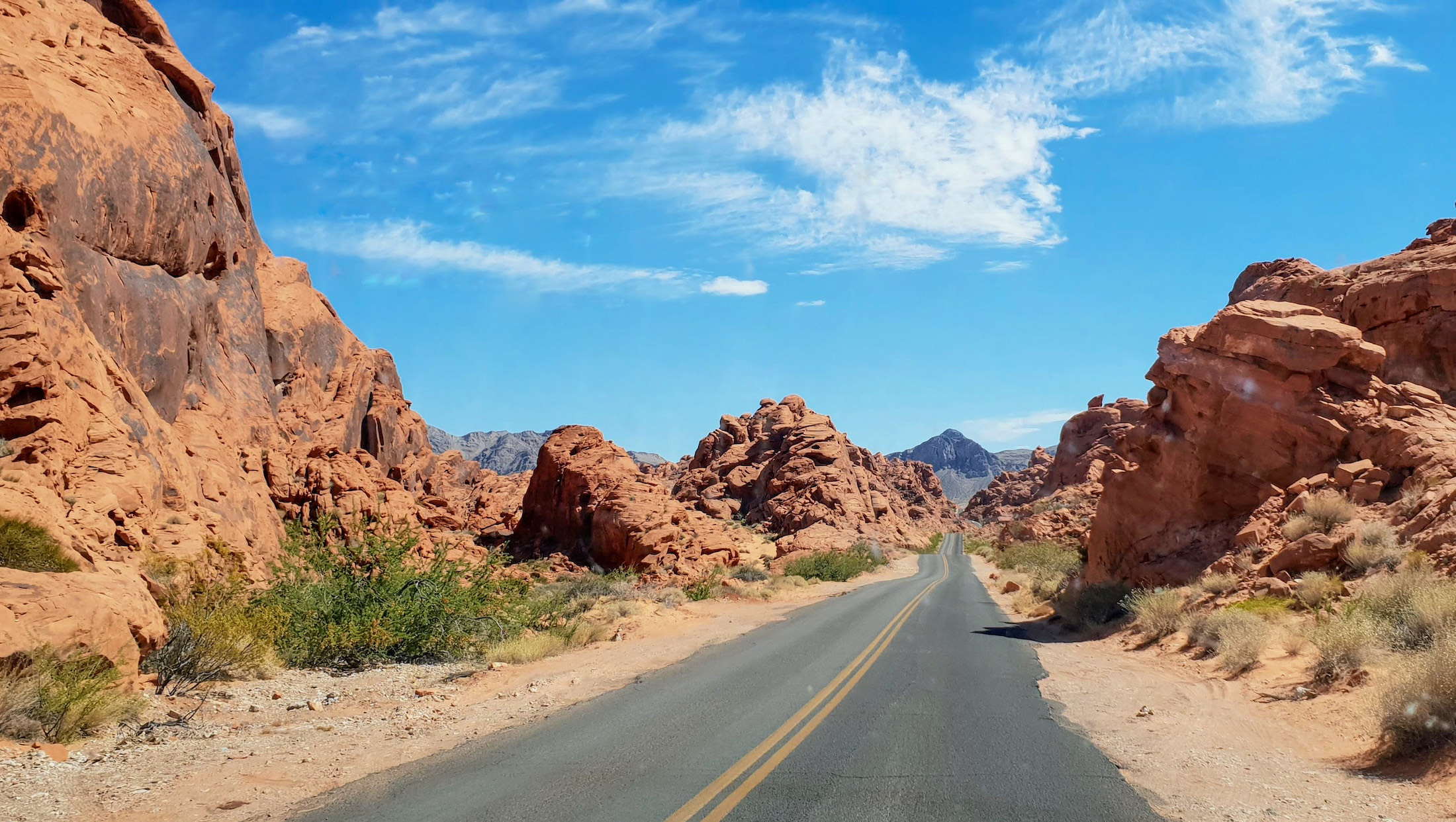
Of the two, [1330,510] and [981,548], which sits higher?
[1330,510]

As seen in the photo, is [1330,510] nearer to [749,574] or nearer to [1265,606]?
[1265,606]

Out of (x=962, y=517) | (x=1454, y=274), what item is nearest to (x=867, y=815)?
(x=1454, y=274)

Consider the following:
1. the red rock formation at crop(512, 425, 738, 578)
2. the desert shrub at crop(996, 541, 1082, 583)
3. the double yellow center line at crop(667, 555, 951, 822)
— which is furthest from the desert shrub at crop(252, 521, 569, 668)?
the desert shrub at crop(996, 541, 1082, 583)

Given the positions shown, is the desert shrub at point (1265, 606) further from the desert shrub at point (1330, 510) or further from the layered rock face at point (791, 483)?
the layered rock face at point (791, 483)

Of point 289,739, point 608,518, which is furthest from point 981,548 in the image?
point 289,739

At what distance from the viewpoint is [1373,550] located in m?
12.3

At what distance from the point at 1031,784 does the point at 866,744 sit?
1718mm

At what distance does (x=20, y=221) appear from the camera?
49.3 ft

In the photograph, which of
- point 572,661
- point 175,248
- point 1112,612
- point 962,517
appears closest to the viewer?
point 572,661

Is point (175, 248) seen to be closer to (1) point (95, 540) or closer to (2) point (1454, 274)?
(1) point (95, 540)

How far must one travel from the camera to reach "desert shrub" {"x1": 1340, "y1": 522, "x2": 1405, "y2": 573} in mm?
12023

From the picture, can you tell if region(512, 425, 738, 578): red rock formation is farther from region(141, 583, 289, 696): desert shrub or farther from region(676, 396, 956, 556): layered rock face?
region(141, 583, 289, 696): desert shrub

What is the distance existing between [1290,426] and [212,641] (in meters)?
18.5

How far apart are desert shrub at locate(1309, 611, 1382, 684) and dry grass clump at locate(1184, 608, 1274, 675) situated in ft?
4.48
